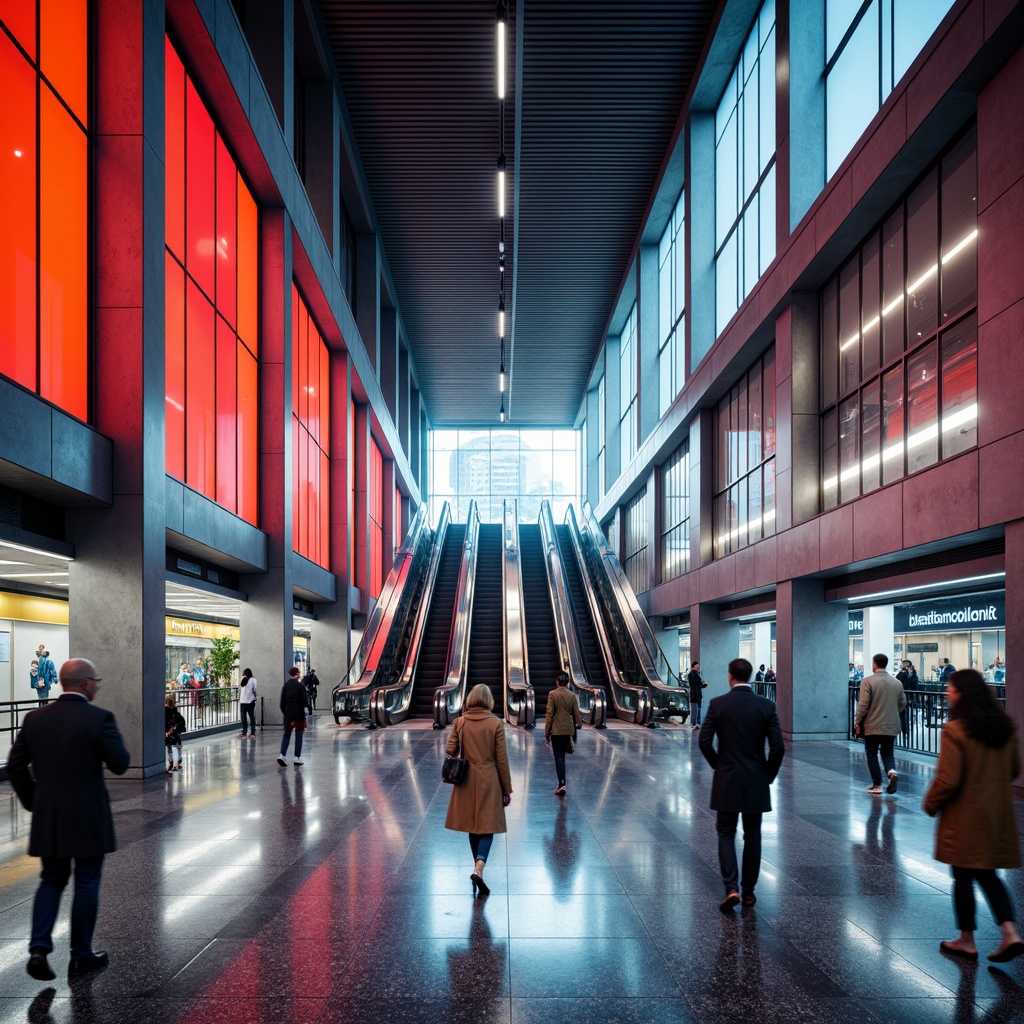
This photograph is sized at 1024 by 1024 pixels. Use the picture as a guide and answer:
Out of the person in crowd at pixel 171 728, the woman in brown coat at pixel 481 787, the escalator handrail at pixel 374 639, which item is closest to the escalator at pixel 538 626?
the escalator handrail at pixel 374 639

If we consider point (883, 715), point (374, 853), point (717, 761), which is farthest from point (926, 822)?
point (374, 853)

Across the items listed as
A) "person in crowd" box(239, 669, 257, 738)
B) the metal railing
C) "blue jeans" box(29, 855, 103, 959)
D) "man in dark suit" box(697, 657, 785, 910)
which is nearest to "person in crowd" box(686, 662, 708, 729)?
the metal railing

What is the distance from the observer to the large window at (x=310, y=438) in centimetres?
2130

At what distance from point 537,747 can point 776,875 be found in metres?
8.34

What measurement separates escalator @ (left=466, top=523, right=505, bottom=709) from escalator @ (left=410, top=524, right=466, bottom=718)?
0.65 meters

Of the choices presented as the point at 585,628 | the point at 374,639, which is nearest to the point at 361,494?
the point at 374,639

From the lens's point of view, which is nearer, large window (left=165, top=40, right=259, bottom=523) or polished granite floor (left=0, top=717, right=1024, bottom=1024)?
polished granite floor (left=0, top=717, right=1024, bottom=1024)

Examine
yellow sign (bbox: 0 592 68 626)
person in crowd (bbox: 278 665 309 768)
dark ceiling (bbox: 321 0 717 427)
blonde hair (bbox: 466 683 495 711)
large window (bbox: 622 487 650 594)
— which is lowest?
person in crowd (bbox: 278 665 309 768)

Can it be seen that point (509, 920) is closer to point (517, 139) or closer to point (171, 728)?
point (171, 728)

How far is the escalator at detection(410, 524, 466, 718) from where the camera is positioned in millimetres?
20578

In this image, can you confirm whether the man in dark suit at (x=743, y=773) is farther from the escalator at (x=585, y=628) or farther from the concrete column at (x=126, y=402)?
the escalator at (x=585, y=628)

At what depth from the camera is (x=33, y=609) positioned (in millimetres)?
16734

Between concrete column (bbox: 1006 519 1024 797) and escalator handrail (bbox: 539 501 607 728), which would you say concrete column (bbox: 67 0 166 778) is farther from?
concrete column (bbox: 1006 519 1024 797)

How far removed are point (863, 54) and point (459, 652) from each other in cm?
1314
